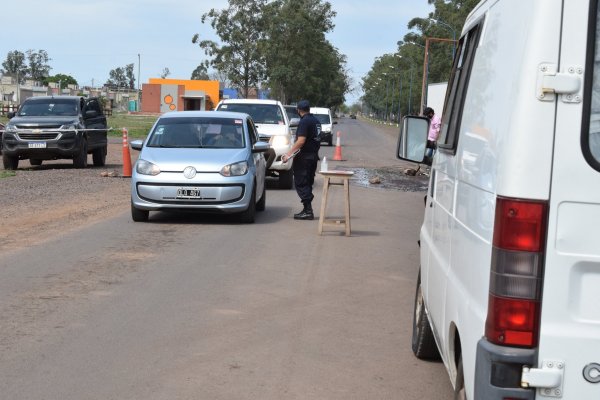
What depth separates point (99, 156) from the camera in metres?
25.6

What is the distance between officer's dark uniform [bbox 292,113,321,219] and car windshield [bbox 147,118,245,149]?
985 mm

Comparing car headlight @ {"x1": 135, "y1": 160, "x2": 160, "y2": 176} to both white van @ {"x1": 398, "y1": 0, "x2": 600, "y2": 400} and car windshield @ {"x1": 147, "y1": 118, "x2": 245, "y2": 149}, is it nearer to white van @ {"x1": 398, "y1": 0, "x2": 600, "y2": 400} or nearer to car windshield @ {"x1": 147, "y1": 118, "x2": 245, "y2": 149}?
car windshield @ {"x1": 147, "y1": 118, "x2": 245, "y2": 149}

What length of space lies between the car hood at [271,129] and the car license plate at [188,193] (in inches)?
275

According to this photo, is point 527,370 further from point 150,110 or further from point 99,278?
point 150,110

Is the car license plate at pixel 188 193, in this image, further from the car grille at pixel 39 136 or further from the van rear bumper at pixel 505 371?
the car grille at pixel 39 136

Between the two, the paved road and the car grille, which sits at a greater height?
the car grille

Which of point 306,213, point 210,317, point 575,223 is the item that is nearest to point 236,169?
point 306,213

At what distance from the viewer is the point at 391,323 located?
24.2 ft

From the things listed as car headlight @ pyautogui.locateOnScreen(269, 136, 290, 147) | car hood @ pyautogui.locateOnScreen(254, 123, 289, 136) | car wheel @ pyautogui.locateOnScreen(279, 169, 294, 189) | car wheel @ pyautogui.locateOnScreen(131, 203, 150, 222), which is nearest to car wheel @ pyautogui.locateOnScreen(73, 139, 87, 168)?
car hood @ pyautogui.locateOnScreen(254, 123, 289, 136)

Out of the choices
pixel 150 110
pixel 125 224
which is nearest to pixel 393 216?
pixel 125 224

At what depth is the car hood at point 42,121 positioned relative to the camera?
2311 centimetres

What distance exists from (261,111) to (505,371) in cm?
1775

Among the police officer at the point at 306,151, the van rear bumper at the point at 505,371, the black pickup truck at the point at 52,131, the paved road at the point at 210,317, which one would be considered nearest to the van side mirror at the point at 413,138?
the paved road at the point at 210,317

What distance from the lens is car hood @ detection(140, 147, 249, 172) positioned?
13164 mm
